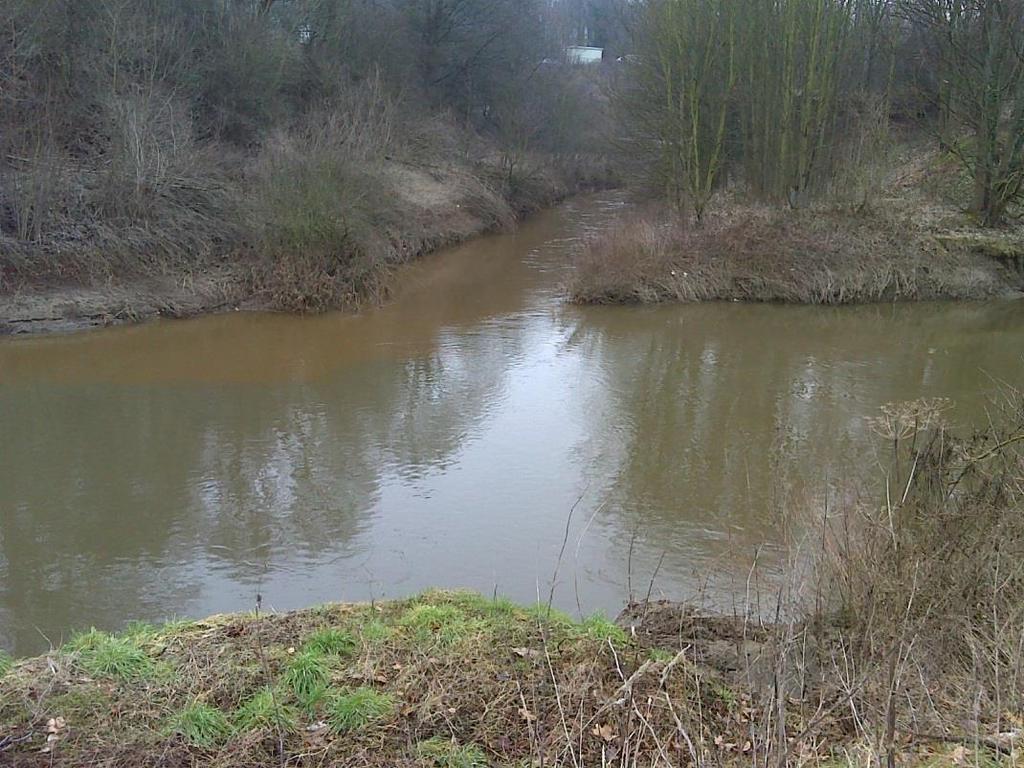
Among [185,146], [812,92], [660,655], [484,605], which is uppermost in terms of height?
[812,92]

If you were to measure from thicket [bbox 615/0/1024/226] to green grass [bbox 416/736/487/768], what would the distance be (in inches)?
698

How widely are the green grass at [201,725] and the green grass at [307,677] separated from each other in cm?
42

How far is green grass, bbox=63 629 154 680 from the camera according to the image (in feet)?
17.1

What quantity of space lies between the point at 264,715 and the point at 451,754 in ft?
3.39

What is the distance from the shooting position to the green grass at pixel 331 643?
557 centimetres

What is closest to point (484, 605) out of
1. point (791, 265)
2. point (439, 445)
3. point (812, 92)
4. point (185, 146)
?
point (439, 445)

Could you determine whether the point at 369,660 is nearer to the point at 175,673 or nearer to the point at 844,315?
the point at 175,673

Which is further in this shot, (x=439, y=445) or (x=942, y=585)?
(x=439, y=445)

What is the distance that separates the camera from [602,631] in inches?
233

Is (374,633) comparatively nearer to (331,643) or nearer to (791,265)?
(331,643)

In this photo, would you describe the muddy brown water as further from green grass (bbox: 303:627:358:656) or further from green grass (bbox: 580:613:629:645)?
green grass (bbox: 303:627:358:656)

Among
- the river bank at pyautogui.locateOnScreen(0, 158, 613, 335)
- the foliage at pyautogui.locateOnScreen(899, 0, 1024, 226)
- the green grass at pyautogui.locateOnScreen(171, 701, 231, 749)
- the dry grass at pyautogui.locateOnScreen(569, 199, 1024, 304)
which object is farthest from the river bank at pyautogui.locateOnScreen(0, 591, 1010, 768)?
the foliage at pyautogui.locateOnScreen(899, 0, 1024, 226)

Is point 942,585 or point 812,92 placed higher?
point 812,92

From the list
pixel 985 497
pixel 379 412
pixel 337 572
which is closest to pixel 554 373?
pixel 379 412
